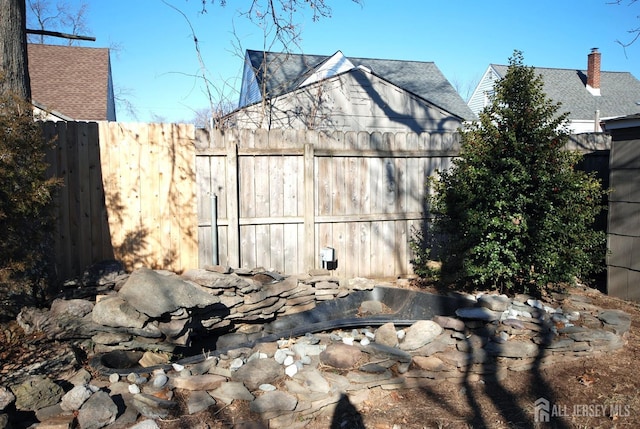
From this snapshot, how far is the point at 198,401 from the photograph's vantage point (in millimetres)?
3354

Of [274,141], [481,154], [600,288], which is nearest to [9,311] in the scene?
[274,141]

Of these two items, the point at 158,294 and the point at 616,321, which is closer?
the point at 158,294

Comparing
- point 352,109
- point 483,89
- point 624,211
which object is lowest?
point 624,211

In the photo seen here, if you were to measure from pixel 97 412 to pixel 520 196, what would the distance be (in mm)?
4346

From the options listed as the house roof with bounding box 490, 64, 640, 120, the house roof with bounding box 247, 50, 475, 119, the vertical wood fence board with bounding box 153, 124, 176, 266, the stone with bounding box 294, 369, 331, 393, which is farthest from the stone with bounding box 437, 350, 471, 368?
the house roof with bounding box 490, 64, 640, 120

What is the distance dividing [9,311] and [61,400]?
1.66m

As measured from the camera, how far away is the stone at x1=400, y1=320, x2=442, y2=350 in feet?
13.9

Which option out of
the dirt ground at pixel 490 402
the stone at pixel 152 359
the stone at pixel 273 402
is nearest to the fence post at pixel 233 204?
the stone at pixel 152 359

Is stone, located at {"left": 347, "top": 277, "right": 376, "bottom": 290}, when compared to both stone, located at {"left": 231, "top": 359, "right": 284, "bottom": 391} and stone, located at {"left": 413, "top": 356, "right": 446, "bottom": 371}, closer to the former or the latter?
Result: stone, located at {"left": 413, "top": 356, "right": 446, "bottom": 371}

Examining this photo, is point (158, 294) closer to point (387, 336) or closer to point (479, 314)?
point (387, 336)

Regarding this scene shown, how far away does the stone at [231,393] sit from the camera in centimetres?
343

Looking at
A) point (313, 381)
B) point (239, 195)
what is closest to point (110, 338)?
point (313, 381)

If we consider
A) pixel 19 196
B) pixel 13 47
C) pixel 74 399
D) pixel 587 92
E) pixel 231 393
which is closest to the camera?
pixel 74 399

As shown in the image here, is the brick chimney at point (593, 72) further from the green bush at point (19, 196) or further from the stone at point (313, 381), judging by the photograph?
the green bush at point (19, 196)
